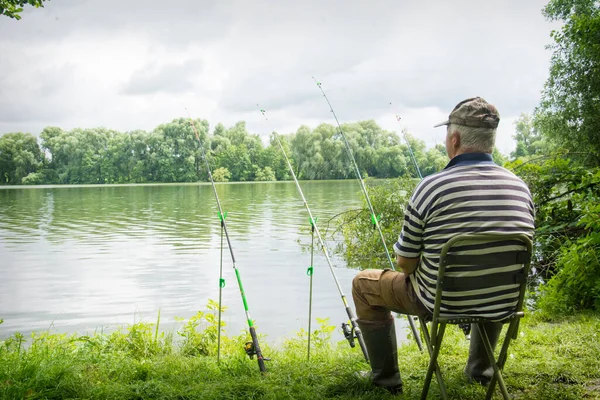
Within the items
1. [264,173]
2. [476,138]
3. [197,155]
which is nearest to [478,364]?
[476,138]

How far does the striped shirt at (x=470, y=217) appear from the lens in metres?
2.02

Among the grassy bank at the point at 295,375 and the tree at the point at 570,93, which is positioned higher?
the tree at the point at 570,93

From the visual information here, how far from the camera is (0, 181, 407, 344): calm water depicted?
752 cm

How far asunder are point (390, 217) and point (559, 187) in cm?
305

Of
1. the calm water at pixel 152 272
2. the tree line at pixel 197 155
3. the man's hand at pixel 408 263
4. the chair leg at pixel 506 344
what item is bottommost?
the calm water at pixel 152 272

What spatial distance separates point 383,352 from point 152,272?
29.3 ft

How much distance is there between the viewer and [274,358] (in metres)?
3.54

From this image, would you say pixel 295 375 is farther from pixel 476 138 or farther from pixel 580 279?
pixel 580 279

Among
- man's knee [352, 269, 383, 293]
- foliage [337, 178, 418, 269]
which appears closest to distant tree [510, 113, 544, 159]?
foliage [337, 178, 418, 269]

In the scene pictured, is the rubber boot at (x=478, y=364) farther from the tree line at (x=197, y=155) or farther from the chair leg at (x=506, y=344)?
the tree line at (x=197, y=155)

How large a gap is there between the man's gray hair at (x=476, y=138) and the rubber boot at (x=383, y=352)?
0.89 meters

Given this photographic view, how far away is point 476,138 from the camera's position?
2.15 meters

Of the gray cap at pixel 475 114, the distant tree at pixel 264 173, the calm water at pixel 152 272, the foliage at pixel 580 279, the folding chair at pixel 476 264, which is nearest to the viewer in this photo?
the folding chair at pixel 476 264

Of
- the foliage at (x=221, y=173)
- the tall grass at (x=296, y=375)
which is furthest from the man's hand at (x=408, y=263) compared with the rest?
the foliage at (x=221, y=173)
